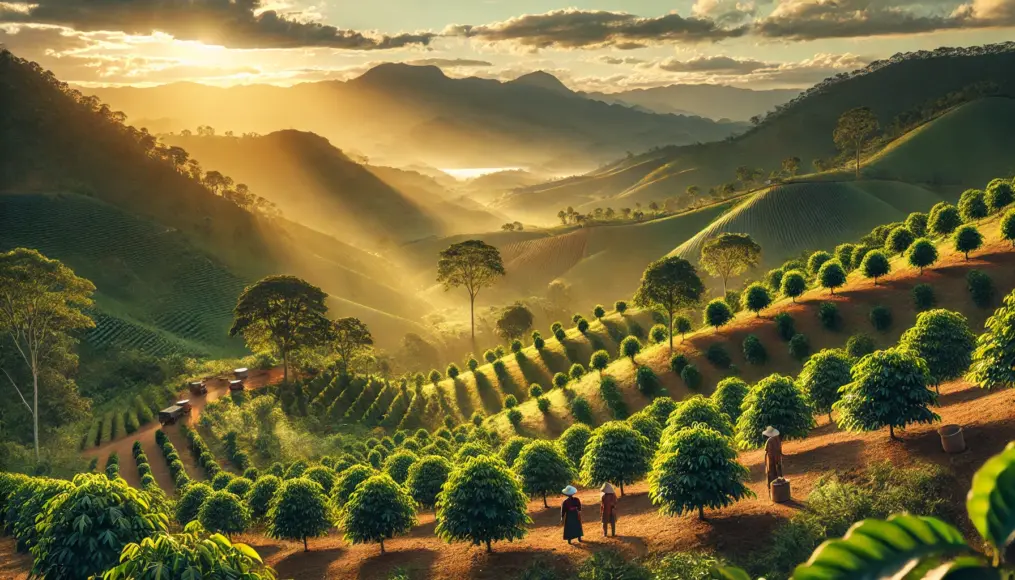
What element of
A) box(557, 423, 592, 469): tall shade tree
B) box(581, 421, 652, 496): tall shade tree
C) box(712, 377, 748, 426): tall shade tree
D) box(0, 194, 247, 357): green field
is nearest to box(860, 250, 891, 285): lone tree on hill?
box(712, 377, 748, 426): tall shade tree

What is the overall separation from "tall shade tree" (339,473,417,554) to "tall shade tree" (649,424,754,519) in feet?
28.5

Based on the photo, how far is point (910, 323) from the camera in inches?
1788

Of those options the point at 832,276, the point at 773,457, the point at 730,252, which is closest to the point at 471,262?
the point at 730,252

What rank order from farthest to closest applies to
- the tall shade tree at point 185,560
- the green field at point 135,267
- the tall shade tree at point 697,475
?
the green field at point 135,267, the tall shade tree at point 697,475, the tall shade tree at point 185,560

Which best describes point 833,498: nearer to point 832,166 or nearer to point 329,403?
point 329,403

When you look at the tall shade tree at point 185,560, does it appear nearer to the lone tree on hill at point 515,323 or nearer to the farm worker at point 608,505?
the farm worker at point 608,505

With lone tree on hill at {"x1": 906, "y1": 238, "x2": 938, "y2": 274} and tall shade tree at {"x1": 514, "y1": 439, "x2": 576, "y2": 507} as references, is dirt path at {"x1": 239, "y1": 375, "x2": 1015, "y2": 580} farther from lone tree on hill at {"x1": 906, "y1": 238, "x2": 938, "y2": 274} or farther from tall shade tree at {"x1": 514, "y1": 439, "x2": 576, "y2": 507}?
lone tree on hill at {"x1": 906, "y1": 238, "x2": 938, "y2": 274}

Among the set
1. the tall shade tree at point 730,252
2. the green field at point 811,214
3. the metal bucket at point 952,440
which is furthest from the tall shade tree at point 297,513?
the green field at point 811,214

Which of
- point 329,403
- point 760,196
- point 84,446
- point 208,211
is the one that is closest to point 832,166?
point 760,196

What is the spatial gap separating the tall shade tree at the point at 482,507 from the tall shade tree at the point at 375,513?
108 inches

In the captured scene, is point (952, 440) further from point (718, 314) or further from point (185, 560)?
point (718, 314)

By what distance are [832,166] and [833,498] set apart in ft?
561

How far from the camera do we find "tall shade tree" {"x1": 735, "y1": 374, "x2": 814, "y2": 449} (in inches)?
1079

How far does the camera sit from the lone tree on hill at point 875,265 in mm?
49094
